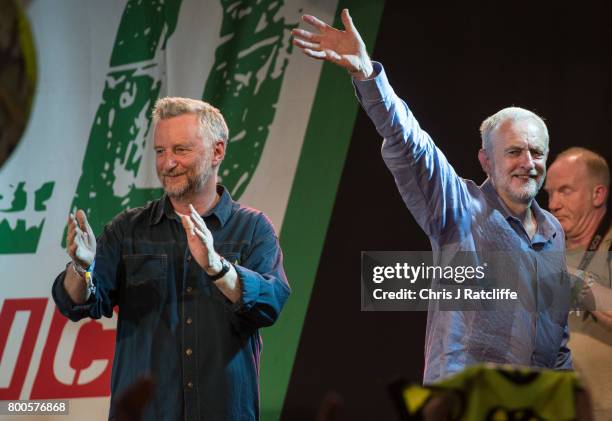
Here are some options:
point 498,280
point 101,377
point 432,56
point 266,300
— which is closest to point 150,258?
point 266,300

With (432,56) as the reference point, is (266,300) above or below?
below

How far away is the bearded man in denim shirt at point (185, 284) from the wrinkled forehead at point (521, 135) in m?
0.83

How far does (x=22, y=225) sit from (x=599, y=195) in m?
2.41

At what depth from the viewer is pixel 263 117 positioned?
4.21 m

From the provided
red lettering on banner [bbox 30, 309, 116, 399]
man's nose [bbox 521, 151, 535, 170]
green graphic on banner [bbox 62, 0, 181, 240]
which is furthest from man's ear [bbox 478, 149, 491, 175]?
red lettering on banner [bbox 30, 309, 116, 399]

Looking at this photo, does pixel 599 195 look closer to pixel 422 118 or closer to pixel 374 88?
pixel 422 118

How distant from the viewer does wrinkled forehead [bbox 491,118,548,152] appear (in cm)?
322

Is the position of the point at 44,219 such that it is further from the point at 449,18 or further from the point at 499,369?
the point at 499,369

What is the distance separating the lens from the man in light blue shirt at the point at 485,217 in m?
2.92

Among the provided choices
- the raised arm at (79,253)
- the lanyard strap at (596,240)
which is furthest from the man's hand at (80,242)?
the lanyard strap at (596,240)

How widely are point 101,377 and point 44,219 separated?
2.38 feet

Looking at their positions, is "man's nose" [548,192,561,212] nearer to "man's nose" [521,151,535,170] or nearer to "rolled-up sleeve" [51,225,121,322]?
"man's nose" [521,151,535,170]

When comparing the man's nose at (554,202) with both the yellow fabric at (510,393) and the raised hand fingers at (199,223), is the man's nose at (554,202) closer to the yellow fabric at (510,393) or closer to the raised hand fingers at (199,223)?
the raised hand fingers at (199,223)

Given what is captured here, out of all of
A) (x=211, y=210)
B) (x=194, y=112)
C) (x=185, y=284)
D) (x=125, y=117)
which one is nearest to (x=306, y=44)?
(x=194, y=112)
